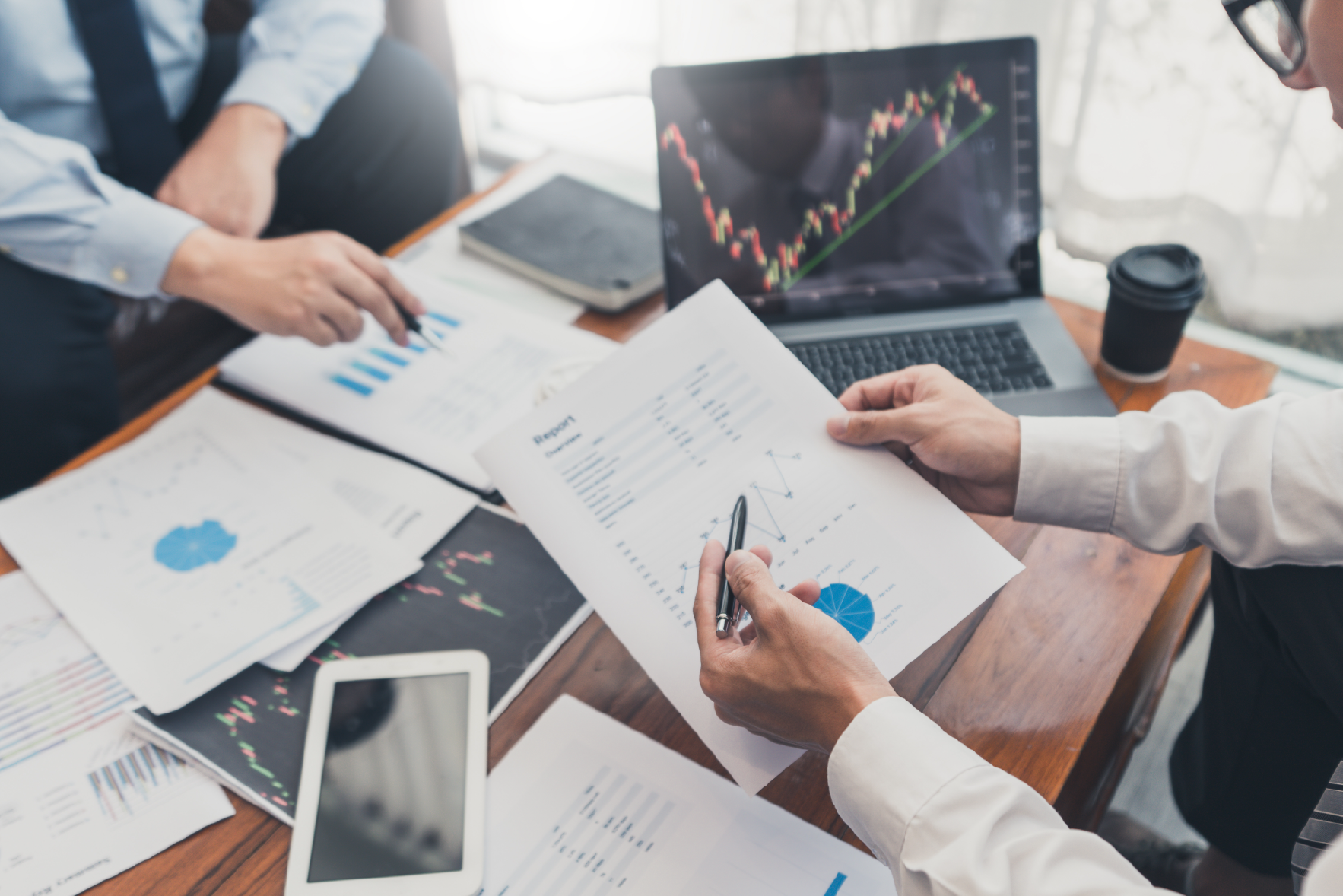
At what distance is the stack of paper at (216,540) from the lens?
0.78 m

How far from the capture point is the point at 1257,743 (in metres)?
0.86

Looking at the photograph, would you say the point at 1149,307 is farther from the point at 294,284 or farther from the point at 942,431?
the point at 294,284

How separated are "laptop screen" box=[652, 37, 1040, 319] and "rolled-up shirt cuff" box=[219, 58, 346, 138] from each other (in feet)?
2.15

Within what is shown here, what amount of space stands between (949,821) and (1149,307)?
0.63 m

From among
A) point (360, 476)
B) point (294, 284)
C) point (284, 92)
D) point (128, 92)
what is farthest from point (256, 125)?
point (360, 476)

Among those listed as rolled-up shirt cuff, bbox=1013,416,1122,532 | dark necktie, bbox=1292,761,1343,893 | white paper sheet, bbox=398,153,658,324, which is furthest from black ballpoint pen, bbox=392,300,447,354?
dark necktie, bbox=1292,761,1343,893

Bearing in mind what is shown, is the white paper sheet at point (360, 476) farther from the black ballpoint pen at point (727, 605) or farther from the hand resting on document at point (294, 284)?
the black ballpoint pen at point (727, 605)

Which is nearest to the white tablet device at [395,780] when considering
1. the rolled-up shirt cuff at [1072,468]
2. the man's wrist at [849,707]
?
the man's wrist at [849,707]

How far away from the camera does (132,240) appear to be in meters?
1.08

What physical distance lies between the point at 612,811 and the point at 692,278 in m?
0.58

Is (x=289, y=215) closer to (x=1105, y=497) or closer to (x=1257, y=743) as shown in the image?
(x=1105, y=497)

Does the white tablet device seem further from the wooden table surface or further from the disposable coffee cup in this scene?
the disposable coffee cup

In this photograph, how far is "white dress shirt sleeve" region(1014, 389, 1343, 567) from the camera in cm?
74

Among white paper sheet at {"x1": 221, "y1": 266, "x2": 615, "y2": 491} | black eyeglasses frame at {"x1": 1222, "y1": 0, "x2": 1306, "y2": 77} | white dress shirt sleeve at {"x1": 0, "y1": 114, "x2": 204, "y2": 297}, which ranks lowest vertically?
white paper sheet at {"x1": 221, "y1": 266, "x2": 615, "y2": 491}
